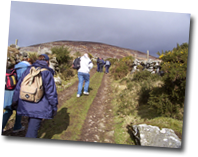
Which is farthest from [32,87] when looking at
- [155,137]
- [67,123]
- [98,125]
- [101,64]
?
[101,64]

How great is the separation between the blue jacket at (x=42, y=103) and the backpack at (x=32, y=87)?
0.10m

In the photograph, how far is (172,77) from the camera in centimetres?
329

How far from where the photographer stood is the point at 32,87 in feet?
6.77

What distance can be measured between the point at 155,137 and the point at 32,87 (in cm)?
257

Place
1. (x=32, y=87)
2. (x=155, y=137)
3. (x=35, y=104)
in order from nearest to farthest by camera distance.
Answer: (x=32, y=87)
(x=35, y=104)
(x=155, y=137)

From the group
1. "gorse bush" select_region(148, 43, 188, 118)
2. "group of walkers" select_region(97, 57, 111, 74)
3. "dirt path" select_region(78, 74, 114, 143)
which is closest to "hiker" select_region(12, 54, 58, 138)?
Result: "dirt path" select_region(78, 74, 114, 143)

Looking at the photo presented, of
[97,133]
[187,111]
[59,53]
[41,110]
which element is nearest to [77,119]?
[97,133]

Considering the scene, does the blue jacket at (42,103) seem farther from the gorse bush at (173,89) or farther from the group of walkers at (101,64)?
the group of walkers at (101,64)

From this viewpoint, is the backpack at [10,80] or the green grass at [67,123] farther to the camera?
the green grass at [67,123]

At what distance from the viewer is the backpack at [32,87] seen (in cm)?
206

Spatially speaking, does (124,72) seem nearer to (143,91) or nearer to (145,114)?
(143,91)

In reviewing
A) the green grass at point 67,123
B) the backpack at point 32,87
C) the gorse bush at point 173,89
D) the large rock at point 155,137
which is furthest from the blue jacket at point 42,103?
the gorse bush at point 173,89

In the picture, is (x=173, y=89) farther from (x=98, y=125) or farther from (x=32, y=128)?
(x=32, y=128)

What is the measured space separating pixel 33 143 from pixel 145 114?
344 centimetres
